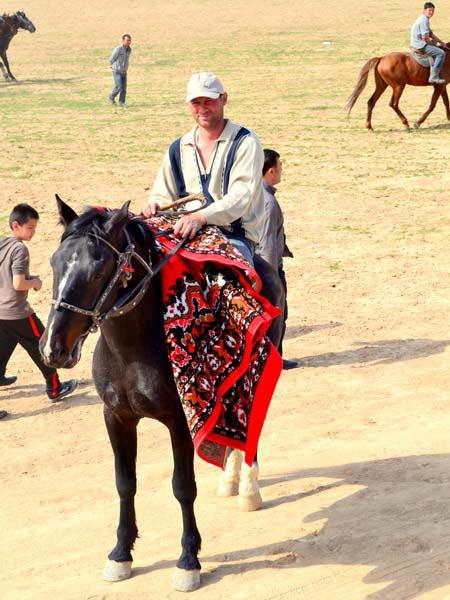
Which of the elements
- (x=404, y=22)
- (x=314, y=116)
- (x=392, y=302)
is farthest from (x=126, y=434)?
(x=404, y=22)

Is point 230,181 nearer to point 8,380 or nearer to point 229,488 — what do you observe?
point 229,488

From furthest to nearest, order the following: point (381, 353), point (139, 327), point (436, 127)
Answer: point (436, 127) → point (381, 353) → point (139, 327)

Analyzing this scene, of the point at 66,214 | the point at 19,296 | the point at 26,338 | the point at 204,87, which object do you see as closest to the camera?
the point at 66,214

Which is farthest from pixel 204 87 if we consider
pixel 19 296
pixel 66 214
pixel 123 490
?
pixel 19 296

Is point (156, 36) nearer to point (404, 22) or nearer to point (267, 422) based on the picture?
point (404, 22)

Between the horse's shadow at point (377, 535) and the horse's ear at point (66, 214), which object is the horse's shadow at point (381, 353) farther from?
the horse's ear at point (66, 214)

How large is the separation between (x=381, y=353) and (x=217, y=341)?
487cm

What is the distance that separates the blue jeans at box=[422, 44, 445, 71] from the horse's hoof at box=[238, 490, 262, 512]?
18.1m

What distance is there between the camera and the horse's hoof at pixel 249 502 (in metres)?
6.80

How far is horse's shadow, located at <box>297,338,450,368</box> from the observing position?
1004cm

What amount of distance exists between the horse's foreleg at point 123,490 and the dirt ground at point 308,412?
0.11m

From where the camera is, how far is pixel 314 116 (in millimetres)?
25078

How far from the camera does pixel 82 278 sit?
16.2 ft

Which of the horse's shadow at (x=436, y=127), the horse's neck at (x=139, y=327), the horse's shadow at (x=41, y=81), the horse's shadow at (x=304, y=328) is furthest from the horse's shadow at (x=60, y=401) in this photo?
the horse's shadow at (x=41, y=81)
